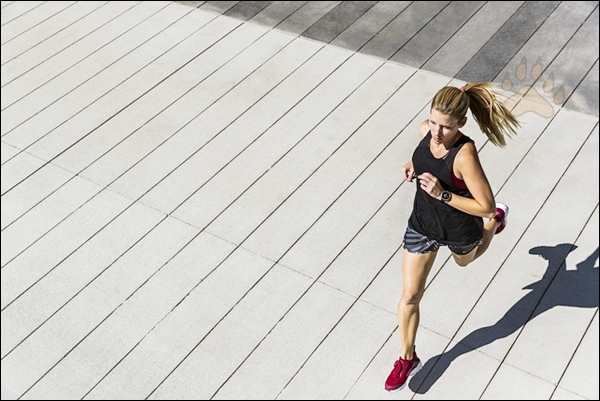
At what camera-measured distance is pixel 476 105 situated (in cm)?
414

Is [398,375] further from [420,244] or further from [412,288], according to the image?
[420,244]

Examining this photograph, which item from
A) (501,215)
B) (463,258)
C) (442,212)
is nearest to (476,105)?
(442,212)

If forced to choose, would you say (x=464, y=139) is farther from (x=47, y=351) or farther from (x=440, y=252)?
(x=47, y=351)

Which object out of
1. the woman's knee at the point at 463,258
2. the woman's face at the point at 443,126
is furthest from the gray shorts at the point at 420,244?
the woman's face at the point at 443,126

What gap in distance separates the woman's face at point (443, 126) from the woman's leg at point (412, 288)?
0.63m

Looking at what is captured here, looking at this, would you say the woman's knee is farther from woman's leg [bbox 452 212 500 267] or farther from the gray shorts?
the gray shorts

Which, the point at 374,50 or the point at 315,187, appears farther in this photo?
the point at 374,50

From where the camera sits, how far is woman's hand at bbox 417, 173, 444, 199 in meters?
4.05

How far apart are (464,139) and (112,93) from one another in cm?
393

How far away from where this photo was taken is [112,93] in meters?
7.15

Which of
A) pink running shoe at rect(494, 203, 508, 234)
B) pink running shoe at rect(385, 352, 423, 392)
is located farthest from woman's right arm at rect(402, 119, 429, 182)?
pink running shoe at rect(385, 352, 423, 392)

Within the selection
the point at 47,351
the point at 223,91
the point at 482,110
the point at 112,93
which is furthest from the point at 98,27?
the point at 482,110

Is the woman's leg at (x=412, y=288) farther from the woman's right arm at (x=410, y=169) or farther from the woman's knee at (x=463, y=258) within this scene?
the woman's right arm at (x=410, y=169)

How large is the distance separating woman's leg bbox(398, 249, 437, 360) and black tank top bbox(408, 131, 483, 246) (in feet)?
0.42
